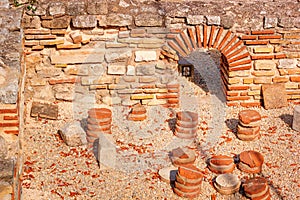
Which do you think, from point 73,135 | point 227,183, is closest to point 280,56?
point 227,183

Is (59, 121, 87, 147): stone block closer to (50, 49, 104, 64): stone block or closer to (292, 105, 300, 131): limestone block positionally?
(50, 49, 104, 64): stone block

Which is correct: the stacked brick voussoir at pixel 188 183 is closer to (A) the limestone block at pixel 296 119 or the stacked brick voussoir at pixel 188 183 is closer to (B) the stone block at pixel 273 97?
(A) the limestone block at pixel 296 119

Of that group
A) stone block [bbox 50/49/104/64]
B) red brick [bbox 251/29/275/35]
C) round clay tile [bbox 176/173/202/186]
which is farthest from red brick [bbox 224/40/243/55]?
round clay tile [bbox 176/173/202/186]

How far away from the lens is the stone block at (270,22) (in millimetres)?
7926

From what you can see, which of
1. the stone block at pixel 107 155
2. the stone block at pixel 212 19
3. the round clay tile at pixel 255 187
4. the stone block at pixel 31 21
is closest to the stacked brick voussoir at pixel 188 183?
the round clay tile at pixel 255 187

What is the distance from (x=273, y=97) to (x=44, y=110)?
3968mm

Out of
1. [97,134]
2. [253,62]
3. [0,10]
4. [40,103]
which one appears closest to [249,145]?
[253,62]

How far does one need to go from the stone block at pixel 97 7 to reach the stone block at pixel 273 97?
10.1 feet

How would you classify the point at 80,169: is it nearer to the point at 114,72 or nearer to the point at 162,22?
the point at 114,72

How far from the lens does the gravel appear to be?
6.14m

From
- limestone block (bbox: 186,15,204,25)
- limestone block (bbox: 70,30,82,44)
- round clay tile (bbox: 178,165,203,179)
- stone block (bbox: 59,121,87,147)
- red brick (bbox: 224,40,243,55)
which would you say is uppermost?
limestone block (bbox: 186,15,204,25)

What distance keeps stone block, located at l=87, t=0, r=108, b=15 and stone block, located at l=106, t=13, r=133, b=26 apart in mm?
119

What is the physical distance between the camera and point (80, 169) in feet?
21.5

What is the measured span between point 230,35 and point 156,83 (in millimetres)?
1514
